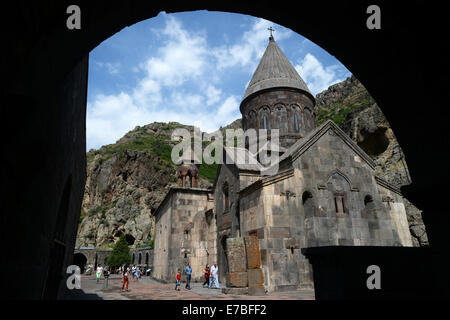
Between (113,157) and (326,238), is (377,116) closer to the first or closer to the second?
(326,238)

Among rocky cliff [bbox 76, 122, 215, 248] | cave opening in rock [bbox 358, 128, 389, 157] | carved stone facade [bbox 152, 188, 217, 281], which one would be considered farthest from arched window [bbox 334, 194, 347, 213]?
rocky cliff [bbox 76, 122, 215, 248]

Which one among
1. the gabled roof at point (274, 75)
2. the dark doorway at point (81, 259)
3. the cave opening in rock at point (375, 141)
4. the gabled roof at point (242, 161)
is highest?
the gabled roof at point (274, 75)

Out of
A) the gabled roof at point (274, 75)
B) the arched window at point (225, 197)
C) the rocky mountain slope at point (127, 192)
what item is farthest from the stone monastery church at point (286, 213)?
the rocky mountain slope at point (127, 192)

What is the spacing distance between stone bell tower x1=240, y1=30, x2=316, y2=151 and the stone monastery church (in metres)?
0.09

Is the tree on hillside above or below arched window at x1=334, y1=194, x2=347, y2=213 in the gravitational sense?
below

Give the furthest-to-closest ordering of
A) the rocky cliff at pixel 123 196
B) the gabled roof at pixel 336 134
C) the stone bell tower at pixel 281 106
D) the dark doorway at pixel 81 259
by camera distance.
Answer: the rocky cliff at pixel 123 196
the dark doorway at pixel 81 259
the stone bell tower at pixel 281 106
the gabled roof at pixel 336 134

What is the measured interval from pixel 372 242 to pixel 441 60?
10818mm

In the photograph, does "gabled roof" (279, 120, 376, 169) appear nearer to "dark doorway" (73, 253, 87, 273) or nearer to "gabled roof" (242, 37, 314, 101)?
"gabled roof" (242, 37, 314, 101)

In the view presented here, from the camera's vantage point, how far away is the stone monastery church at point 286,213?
9648 mm

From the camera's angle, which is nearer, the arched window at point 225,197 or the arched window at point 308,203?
the arched window at point 308,203

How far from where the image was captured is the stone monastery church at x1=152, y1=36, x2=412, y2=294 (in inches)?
380

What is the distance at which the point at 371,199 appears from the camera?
11820mm

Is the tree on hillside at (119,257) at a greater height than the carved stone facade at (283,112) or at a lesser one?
lesser

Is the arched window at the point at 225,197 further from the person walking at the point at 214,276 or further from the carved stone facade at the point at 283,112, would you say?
the carved stone facade at the point at 283,112
